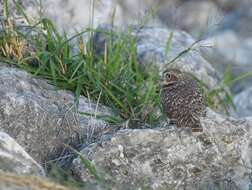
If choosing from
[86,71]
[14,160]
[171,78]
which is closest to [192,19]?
[86,71]

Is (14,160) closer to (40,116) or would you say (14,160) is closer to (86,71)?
(40,116)

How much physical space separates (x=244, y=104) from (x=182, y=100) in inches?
145

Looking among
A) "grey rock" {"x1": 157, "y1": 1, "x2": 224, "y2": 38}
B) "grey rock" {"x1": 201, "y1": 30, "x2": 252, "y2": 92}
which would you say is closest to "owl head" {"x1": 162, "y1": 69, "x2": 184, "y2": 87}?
"grey rock" {"x1": 201, "y1": 30, "x2": 252, "y2": 92}

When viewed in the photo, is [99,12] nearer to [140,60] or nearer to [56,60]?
[140,60]

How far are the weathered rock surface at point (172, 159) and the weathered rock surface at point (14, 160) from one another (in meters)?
0.53

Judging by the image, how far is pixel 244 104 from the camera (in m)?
10.5

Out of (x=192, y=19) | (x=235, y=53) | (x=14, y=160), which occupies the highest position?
(x=14, y=160)

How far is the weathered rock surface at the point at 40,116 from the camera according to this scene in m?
7.00

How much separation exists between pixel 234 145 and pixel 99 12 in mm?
3975

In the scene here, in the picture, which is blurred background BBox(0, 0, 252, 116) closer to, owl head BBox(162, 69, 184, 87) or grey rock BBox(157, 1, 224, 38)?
grey rock BBox(157, 1, 224, 38)

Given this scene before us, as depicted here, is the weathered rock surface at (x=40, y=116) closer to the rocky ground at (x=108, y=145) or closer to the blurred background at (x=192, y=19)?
the rocky ground at (x=108, y=145)

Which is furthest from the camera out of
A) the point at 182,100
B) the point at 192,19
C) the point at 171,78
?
the point at 192,19

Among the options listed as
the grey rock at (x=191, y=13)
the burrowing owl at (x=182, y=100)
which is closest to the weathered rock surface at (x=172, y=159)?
the burrowing owl at (x=182, y=100)

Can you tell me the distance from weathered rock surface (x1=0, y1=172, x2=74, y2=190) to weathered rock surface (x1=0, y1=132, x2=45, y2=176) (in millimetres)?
493
